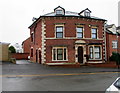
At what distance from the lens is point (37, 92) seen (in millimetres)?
8188

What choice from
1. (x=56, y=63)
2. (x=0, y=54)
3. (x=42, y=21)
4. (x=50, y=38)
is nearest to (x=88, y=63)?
(x=56, y=63)

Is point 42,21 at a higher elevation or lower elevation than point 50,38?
higher

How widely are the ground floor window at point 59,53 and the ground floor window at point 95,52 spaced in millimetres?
4427

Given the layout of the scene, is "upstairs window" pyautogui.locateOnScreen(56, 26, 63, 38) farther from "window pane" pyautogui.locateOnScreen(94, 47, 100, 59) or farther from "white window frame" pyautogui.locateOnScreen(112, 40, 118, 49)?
"white window frame" pyautogui.locateOnScreen(112, 40, 118, 49)

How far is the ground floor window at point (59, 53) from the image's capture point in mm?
21344

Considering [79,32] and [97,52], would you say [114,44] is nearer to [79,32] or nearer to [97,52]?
[97,52]

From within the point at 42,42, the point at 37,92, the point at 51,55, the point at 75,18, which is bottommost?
the point at 37,92

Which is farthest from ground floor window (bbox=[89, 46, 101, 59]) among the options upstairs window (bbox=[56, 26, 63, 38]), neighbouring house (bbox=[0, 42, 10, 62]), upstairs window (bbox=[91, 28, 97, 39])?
neighbouring house (bbox=[0, 42, 10, 62])

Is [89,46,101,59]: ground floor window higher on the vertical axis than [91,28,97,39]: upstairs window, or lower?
lower

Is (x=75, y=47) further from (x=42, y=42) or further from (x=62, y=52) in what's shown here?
(x=42, y=42)

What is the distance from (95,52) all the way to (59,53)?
609 centimetres

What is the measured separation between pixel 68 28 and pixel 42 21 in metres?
4.01

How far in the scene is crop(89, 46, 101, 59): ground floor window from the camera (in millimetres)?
23087

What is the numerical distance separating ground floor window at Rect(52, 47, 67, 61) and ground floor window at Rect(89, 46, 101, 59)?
4.43 metres
